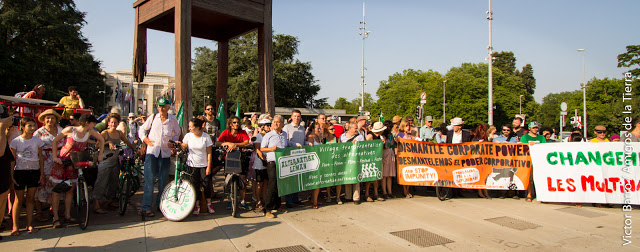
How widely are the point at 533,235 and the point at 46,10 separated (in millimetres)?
38867

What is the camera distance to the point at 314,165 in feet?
24.0

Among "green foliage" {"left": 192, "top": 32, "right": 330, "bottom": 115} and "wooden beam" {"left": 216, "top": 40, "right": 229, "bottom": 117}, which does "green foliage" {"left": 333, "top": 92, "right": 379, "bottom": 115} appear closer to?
"green foliage" {"left": 192, "top": 32, "right": 330, "bottom": 115}

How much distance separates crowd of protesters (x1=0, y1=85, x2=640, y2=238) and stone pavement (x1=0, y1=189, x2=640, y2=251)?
428 mm

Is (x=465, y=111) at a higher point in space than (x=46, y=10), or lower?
lower

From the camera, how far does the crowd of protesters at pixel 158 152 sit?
→ 5316mm

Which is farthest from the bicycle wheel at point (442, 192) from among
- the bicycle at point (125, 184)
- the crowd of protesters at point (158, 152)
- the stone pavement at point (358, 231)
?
the bicycle at point (125, 184)

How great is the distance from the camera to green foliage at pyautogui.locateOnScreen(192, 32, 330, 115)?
43.6 m

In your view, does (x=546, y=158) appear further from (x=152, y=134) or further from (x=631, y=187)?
(x=152, y=134)

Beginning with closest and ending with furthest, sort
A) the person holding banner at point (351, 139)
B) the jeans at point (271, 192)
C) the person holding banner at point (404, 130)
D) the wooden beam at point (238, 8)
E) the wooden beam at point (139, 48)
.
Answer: the jeans at point (271, 192)
the person holding banner at point (351, 139)
the person holding banner at point (404, 130)
the wooden beam at point (238, 8)
the wooden beam at point (139, 48)

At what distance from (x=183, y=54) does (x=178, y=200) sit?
4.42 meters

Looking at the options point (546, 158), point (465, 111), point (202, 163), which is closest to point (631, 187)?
point (546, 158)

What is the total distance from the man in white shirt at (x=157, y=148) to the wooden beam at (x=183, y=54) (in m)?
2.41

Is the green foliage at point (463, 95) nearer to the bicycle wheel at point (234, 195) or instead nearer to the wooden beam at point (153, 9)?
the wooden beam at point (153, 9)

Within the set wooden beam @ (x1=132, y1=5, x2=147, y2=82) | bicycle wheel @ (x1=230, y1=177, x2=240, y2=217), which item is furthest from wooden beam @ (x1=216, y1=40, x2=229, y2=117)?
bicycle wheel @ (x1=230, y1=177, x2=240, y2=217)
